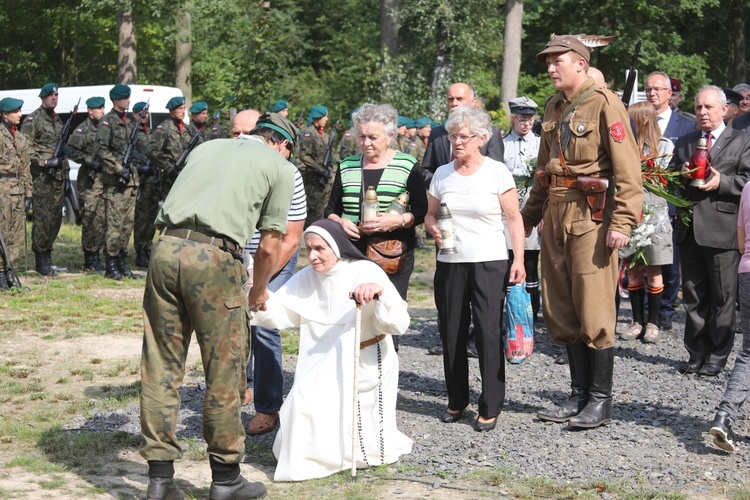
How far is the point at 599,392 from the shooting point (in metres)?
6.39

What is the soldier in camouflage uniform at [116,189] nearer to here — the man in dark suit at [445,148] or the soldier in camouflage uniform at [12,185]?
the soldier in camouflage uniform at [12,185]

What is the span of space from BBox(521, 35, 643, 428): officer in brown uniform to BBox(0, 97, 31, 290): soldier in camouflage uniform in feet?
24.8

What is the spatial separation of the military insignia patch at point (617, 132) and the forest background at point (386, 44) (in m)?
16.9

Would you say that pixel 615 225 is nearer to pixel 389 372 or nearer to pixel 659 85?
pixel 389 372

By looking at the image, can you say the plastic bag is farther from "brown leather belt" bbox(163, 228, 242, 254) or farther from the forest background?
the forest background

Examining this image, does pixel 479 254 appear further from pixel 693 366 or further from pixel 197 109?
pixel 197 109

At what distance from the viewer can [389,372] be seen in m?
5.81

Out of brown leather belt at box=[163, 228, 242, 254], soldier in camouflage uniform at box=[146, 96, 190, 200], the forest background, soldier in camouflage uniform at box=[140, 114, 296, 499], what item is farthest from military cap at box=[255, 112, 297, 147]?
the forest background

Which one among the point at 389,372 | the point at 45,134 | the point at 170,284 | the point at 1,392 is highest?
the point at 45,134

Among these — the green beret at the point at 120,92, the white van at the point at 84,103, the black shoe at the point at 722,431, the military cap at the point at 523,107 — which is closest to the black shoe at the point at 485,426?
the black shoe at the point at 722,431

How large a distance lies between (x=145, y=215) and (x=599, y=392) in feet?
30.9

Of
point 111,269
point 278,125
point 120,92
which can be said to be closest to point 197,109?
point 120,92

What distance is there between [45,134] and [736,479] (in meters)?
10.8

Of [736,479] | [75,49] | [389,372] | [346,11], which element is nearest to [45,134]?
[389,372]
